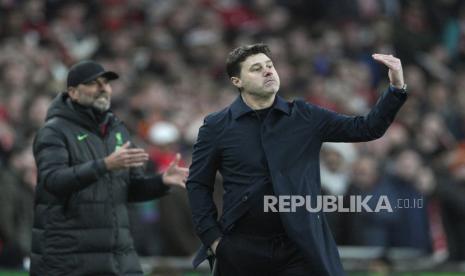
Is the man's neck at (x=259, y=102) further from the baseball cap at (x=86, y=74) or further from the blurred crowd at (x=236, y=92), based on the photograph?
the blurred crowd at (x=236, y=92)

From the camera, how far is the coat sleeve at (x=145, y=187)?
9.01 m

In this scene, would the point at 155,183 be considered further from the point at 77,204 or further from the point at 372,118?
the point at 372,118

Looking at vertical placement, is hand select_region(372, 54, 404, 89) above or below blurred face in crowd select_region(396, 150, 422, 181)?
above

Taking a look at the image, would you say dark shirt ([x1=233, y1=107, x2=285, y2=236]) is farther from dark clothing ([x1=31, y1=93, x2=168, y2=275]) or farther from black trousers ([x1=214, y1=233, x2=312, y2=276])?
dark clothing ([x1=31, y1=93, x2=168, y2=275])

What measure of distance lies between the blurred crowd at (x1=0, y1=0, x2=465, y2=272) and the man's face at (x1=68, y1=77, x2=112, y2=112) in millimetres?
3599

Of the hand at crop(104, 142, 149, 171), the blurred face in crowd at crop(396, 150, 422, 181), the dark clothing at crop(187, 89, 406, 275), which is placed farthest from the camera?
the blurred face in crowd at crop(396, 150, 422, 181)

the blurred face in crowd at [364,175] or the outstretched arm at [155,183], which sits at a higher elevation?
the outstretched arm at [155,183]

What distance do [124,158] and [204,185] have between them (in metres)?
0.74

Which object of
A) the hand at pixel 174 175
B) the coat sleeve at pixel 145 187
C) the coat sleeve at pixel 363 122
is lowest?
the coat sleeve at pixel 145 187

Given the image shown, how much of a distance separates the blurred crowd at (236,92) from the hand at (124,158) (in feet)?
13.6

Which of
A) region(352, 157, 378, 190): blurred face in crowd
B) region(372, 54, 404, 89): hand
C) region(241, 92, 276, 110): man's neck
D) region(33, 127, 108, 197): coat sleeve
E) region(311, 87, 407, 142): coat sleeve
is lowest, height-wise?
region(352, 157, 378, 190): blurred face in crowd

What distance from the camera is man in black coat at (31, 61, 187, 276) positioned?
8.45 meters

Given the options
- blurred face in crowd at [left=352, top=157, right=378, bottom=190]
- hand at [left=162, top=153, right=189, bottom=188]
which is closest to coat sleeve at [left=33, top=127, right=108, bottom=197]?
hand at [left=162, top=153, right=189, bottom=188]

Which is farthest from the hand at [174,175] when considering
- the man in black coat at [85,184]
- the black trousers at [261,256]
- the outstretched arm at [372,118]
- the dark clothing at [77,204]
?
the outstretched arm at [372,118]
